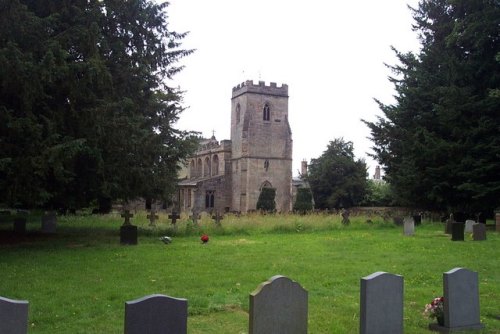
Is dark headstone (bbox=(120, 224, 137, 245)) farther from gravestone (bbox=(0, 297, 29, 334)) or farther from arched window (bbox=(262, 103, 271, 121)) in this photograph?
arched window (bbox=(262, 103, 271, 121))

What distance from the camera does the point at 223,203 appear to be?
5591cm

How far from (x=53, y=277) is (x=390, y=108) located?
26.9m

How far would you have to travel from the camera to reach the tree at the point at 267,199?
51.7m

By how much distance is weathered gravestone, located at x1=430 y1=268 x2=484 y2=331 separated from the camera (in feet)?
21.5

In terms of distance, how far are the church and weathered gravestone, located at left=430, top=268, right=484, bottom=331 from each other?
46721 millimetres

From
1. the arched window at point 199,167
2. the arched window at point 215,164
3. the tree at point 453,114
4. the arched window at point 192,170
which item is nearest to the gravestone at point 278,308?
the tree at point 453,114

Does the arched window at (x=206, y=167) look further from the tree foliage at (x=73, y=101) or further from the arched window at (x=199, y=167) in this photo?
the tree foliage at (x=73, y=101)

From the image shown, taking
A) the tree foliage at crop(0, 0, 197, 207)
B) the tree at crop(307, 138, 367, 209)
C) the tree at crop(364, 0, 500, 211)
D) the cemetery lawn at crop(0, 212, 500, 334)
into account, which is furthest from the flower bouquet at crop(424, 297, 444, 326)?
the tree at crop(307, 138, 367, 209)

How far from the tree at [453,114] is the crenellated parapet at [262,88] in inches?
994

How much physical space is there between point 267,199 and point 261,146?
20.2 ft

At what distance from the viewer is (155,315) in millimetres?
4770

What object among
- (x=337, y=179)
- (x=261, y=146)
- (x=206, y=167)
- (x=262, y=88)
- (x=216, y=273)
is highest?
(x=262, y=88)

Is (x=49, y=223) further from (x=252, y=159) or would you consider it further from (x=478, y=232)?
(x=252, y=159)

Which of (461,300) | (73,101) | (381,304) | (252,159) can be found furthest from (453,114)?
(252,159)
